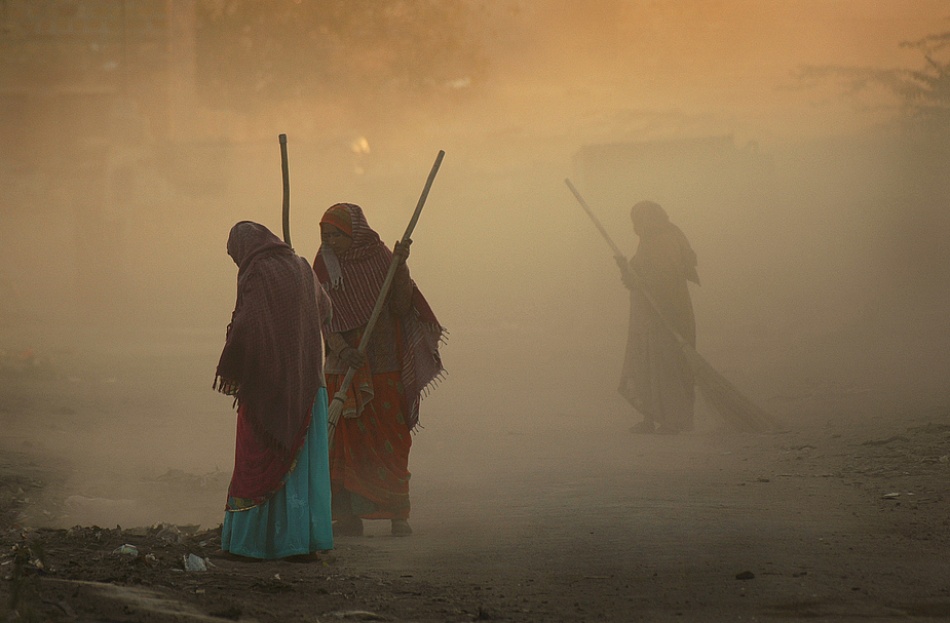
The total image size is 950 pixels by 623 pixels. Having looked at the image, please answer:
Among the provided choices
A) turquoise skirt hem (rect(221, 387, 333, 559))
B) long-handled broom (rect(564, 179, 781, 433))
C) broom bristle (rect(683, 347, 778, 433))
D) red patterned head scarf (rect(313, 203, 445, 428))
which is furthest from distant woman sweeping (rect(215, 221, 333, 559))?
broom bristle (rect(683, 347, 778, 433))

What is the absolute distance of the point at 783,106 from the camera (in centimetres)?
2525

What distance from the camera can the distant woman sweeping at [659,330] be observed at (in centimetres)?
1048

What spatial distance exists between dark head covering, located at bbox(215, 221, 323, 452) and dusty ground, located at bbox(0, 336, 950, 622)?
0.60 m

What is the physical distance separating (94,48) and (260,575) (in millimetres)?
19481

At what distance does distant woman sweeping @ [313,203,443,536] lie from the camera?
5.75m

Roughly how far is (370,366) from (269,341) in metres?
1.12

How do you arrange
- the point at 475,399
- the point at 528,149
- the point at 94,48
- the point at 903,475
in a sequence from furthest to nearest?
the point at 528,149 < the point at 94,48 < the point at 475,399 < the point at 903,475

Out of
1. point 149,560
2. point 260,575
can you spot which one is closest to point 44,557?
point 149,560

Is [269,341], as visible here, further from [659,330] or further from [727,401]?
[659,330]

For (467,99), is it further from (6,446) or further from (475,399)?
(6,446)

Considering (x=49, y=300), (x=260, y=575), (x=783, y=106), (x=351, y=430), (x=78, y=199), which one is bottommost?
(x=260, y=575)

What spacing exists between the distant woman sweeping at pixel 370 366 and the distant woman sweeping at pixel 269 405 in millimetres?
828

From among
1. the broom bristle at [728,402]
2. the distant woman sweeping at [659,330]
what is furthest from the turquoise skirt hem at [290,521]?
the distant woman sweeping at [659,330]

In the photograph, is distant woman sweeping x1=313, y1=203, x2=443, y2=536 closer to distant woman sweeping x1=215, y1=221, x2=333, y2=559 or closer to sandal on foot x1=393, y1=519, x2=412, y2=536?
sandal on foot x1=393, y1=519, x2=412, y2=536
